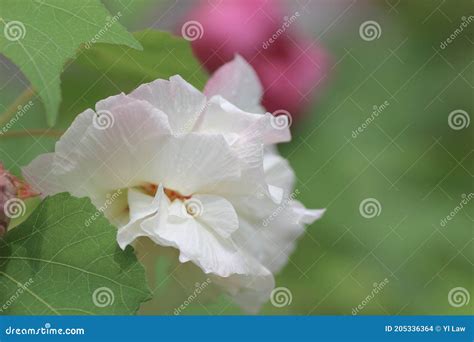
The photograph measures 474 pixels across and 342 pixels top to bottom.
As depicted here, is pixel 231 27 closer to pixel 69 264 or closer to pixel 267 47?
pixel 267 47

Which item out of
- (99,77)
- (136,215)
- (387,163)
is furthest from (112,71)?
(387,163)

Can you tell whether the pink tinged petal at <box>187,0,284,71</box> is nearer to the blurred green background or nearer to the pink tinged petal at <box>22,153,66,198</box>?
the blurred green background

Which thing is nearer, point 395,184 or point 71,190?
point 71,190

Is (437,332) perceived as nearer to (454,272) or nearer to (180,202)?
(454,272)

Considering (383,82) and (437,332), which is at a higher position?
(383,82)

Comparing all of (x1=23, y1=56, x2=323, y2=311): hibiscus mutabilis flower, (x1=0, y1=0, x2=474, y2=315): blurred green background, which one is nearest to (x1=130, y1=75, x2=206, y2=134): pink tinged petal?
(x1=23, y1=56, x2=323, y2=311): hibiscus mutabilis flower

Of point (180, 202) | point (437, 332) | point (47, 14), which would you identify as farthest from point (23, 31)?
point (437, 332)
